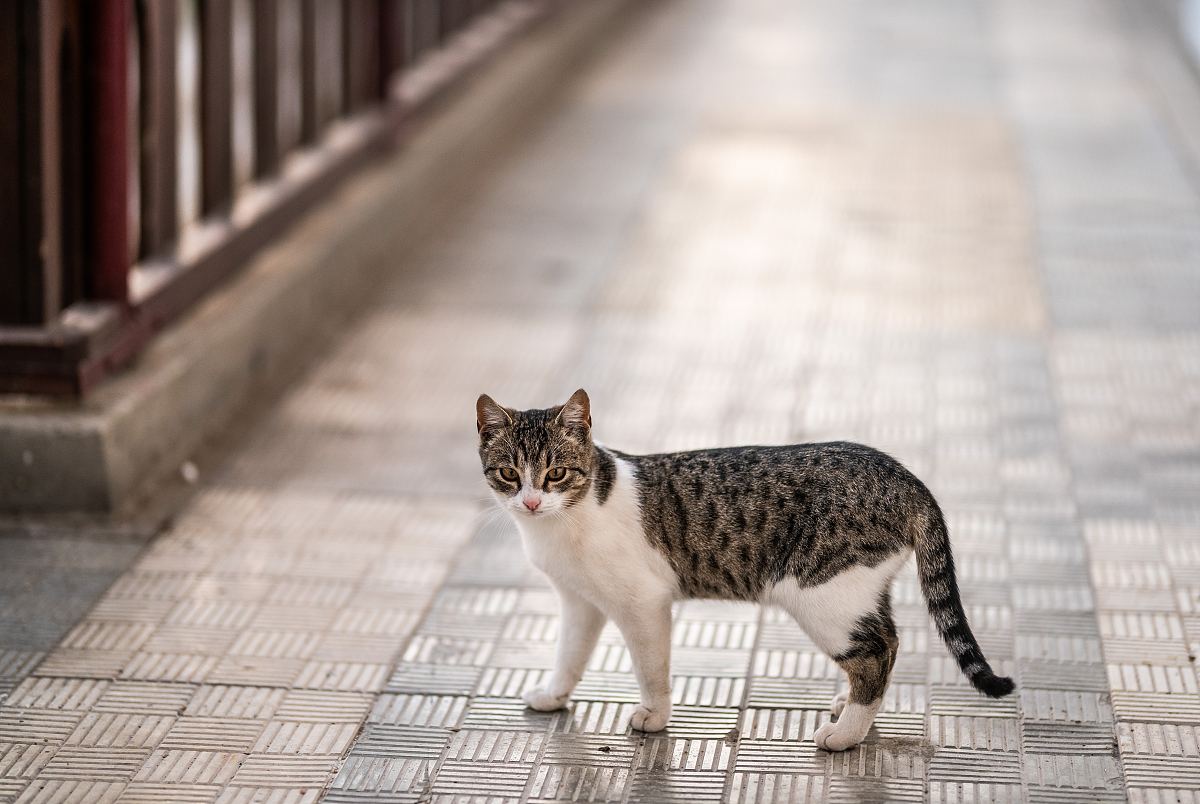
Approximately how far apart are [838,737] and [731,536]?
56cm

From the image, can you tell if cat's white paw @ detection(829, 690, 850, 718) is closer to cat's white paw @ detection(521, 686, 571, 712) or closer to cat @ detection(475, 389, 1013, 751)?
cat @ detection(475, 389, 1013, 751)

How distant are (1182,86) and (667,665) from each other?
917cm

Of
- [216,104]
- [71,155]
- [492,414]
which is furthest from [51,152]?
[492,414]

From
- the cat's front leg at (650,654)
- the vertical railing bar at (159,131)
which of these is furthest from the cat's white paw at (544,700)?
the vertical railing bar at (159,131)

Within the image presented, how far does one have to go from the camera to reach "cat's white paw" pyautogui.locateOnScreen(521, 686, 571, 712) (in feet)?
14.1

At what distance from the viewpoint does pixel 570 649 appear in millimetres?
4270

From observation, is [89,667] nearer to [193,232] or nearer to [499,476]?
[499,476]

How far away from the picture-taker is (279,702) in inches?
174

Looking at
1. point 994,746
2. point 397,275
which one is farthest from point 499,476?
point 397,275

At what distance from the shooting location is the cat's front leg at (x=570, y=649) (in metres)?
4.24

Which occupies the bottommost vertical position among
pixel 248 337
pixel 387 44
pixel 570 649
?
pixel 248 337

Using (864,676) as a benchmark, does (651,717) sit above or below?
below

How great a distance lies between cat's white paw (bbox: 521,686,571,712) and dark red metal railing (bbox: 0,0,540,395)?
2.15m

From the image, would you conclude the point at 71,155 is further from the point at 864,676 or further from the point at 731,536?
the point at 864,676
